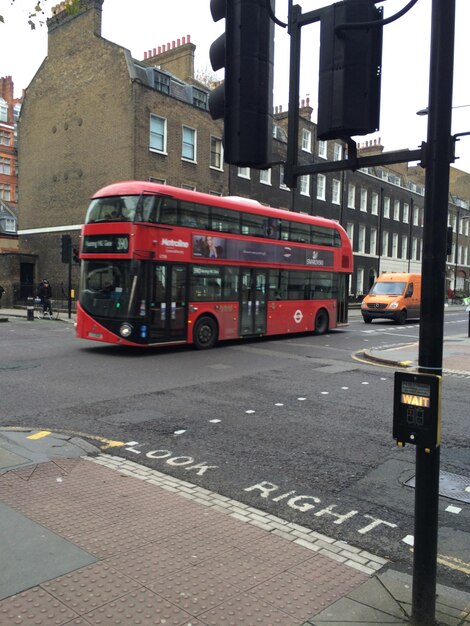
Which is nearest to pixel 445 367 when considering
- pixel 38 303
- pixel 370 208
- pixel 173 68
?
pixel 38 303

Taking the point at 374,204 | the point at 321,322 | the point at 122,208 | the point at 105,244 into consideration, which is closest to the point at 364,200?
the point at 374,204

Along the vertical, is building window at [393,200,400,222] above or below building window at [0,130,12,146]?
below

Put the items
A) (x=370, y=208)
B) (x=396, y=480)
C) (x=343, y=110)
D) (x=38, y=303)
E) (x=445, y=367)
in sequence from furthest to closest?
1. (x=370, y=208)
2. (x=38, y=303)
3. (x=445, y=367)
4. (x=396, y=480)
5. (x=343, y=110)

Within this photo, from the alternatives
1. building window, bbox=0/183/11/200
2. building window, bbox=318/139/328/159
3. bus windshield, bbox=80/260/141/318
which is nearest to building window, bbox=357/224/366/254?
building window, bbox=318/139/328/159

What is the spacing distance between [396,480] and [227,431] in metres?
2.26

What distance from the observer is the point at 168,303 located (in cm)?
1395

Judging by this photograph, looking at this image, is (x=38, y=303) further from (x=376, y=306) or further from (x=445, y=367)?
(x=445, y=367)

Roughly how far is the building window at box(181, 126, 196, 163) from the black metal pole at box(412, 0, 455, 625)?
29.8m

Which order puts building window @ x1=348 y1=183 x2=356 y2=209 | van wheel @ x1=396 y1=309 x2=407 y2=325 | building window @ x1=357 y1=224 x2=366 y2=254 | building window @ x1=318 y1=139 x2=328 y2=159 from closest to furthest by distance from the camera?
van wheel @ x1=396 y1=309 x2=407 y2=325 < building window @ x1=318 y1=139 x2=328 y2=159 < building window @ x1=348 y1=183 x2=356 y2=209 < building window @ x1=357 y1=224 x2=366 y2=254

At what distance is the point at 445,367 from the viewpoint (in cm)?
1237

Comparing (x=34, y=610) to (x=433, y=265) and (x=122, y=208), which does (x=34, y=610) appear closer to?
(x=433, y=265)

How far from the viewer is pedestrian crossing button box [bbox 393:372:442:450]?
269 centimetres

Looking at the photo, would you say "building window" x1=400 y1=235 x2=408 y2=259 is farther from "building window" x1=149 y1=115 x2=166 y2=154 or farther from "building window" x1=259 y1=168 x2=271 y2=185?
"building window" x1=149 y1=115 x2=166 y2=154

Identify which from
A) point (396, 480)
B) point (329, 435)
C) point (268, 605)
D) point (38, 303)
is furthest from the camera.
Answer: point (38, 303)
